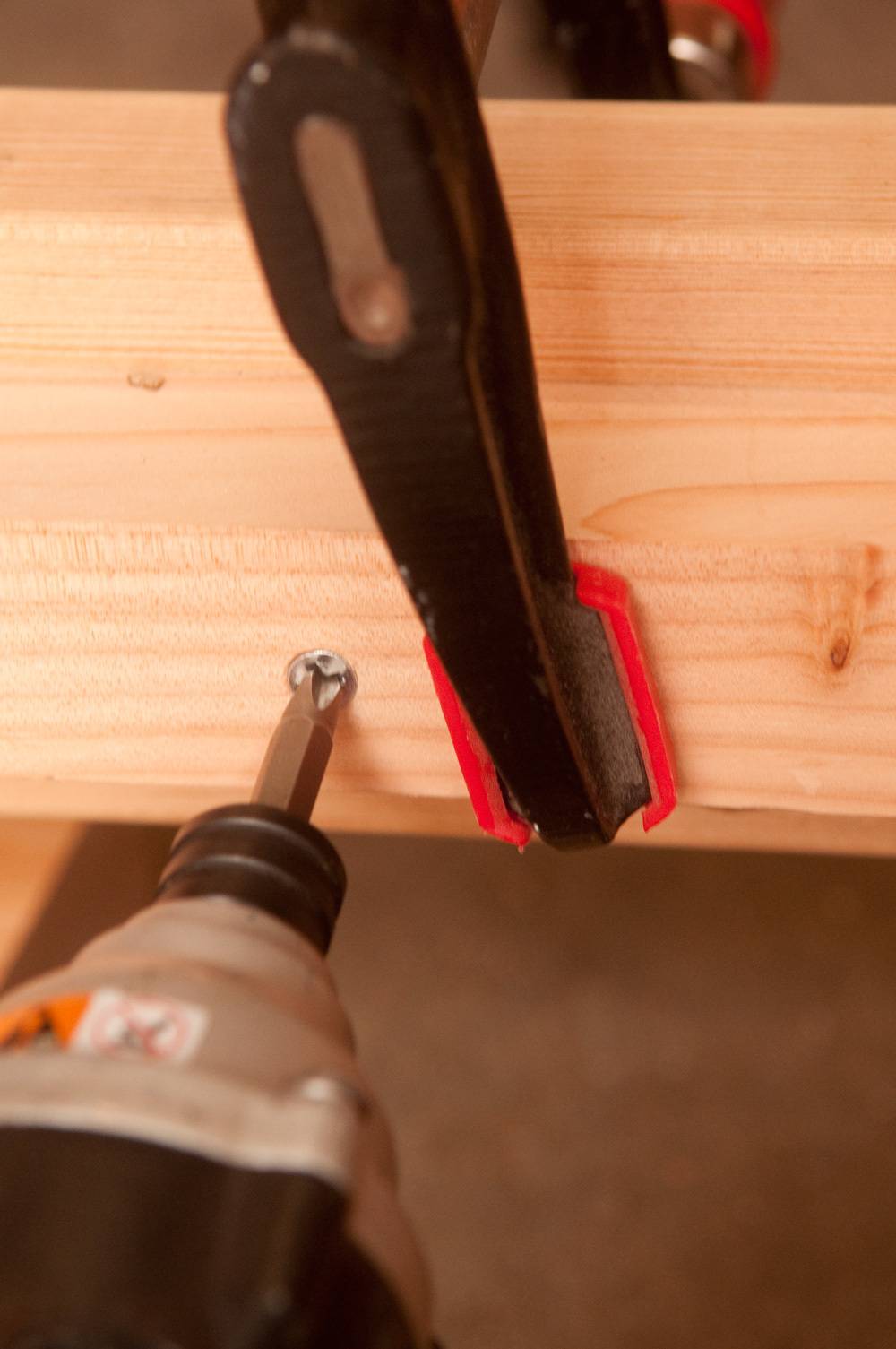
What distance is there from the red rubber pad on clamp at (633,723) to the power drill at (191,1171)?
12 cm

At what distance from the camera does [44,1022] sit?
24cm

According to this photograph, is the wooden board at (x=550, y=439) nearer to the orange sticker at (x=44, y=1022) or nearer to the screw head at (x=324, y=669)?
the screw head at (x=324, y=669)

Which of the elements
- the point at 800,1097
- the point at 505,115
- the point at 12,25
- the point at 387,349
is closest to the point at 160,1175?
the point at 387,349

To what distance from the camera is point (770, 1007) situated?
1.08 m

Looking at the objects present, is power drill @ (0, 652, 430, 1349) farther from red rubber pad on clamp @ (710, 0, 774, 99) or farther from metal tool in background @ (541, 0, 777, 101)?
red rubber pad on clamp @ (710, 0, 774, 99)

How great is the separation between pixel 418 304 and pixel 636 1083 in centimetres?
98

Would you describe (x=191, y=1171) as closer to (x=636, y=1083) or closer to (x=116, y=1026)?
(x=116, y=1026)

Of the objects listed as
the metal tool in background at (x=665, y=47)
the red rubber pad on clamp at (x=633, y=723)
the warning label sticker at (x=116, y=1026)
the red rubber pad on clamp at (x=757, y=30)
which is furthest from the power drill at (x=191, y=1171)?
the red rubber pad on clamp at (x=757, y=30)

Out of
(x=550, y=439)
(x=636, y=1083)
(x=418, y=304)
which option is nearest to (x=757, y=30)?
(x=550, y=439)

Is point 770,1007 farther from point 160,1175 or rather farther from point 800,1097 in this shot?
point 160,1175

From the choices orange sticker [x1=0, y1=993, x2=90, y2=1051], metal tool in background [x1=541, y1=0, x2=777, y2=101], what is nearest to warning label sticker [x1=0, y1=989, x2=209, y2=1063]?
orange sticker [x1=0, y1=993, x2=90, y2=1051]

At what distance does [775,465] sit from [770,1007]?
0.86m

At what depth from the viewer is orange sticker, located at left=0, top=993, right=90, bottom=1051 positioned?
23 centimetres

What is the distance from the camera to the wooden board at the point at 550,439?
306mm
